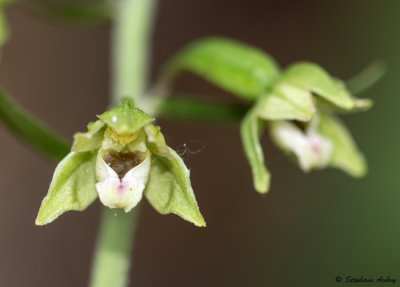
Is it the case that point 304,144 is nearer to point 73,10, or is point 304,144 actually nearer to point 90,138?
point 90,138

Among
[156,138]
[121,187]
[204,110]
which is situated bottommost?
[121,187]

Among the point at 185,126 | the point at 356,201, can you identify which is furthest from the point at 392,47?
the point at 185,126

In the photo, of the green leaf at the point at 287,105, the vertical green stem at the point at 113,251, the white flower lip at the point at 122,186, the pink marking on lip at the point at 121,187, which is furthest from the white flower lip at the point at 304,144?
the pink marking on lip at the point at 121,187

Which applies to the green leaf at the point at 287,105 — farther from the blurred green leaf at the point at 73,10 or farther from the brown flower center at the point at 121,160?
the blurred green leaf at the point at 73,10

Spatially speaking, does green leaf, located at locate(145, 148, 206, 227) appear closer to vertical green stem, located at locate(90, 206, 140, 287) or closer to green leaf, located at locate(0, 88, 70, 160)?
vertical green stem, located at locate(90, 206, 140, 287)

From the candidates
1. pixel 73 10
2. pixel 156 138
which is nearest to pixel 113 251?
pixel 156 138

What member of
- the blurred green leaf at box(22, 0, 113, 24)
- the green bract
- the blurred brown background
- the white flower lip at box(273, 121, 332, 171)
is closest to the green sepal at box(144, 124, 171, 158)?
the green bract

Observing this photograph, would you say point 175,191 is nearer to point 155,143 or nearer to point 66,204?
point 155,143
